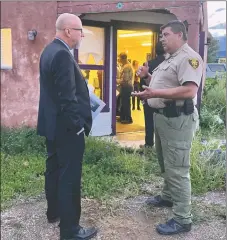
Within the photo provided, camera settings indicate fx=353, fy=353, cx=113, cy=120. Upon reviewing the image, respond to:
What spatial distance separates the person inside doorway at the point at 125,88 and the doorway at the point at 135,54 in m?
0.08

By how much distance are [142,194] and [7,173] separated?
193 centimetres

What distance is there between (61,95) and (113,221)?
58.5 inches

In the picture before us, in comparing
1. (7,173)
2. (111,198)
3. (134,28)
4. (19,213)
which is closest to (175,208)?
(111,198)

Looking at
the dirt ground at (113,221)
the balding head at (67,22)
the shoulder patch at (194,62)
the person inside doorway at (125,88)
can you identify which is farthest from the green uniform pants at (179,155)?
the person inside doorway at (125,88)

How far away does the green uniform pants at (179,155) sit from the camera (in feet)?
10.6

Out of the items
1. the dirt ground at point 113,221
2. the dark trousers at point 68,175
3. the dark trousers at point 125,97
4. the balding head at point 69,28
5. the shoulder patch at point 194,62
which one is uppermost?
the balding head at point 69,28

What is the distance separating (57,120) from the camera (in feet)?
10.0

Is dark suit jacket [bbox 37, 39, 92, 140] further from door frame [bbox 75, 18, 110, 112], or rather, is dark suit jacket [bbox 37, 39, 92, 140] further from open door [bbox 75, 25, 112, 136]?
door frame [bbox 75, 18, 110, 112]

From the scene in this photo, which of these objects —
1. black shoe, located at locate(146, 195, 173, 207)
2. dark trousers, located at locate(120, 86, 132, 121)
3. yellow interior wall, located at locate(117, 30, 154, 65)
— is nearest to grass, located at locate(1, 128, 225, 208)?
black shoe, located at locate(146, 195, 173, 207)

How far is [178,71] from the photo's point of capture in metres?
3.12

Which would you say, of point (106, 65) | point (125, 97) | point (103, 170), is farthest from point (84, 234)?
point (125, 97)

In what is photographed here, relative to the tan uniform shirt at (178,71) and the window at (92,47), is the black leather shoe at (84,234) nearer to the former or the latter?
the tan uniform shirt at (178,71)

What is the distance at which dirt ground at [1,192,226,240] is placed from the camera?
3.36m

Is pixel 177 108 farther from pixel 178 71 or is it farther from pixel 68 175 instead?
pixel 68 175
